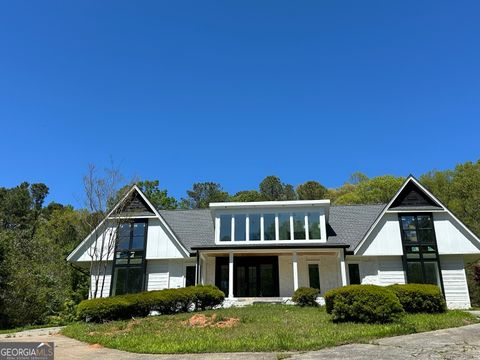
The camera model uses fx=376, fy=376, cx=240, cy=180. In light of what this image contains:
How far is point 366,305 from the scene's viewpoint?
11.8 metres

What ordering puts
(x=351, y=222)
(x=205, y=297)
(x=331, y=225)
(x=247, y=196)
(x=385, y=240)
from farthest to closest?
(x=247, y=196), (x=351, y=222), (x=331, y=225), (x=385, y=240), (x=205, y=297)

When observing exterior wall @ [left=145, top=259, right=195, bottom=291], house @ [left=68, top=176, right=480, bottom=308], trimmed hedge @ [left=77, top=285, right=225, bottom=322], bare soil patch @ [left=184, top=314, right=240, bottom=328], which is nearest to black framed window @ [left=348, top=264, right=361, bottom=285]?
house @ [left=68, top=176, right=480, bottom=308]

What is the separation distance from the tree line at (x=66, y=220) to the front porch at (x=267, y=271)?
7.10m

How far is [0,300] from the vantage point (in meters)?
21.2

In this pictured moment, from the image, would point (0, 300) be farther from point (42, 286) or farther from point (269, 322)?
point (269, 322)

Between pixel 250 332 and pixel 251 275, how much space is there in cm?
1184

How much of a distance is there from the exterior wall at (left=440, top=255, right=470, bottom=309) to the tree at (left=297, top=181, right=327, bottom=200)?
1261 inches

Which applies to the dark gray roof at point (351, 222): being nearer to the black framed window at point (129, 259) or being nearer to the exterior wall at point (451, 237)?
the exterior wall at point (451, 237)

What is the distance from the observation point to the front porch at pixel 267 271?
72.1 feet

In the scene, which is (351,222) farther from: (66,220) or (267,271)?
(66,220)

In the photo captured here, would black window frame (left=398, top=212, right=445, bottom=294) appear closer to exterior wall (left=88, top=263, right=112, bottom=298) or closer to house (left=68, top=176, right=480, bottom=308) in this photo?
house (left=68, top=176, right=480, bottom=308)

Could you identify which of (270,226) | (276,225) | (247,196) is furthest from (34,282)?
(247,196)

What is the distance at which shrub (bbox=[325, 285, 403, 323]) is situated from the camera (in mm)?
11750

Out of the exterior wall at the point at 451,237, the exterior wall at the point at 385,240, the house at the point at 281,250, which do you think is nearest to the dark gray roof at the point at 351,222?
the house at the point at 281,250
